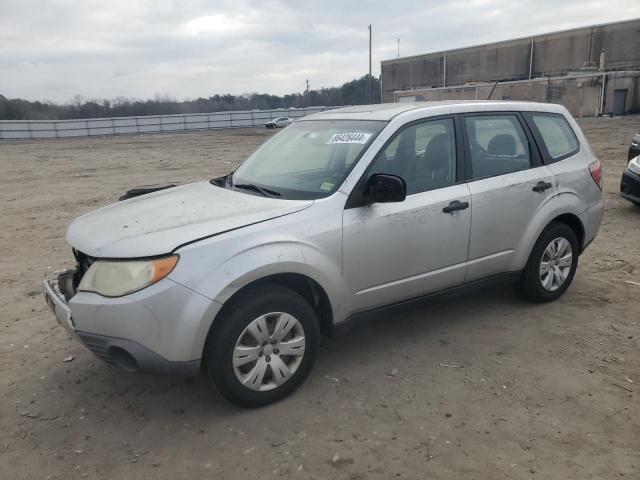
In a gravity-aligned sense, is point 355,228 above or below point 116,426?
above

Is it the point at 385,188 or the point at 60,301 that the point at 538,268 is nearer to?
the point at 385,188

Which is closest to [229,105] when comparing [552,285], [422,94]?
[422,94]

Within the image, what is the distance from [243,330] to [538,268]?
2.77 m

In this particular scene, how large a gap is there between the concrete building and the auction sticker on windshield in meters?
31.0

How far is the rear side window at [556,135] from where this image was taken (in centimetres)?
451

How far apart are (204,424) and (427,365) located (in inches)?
62.1

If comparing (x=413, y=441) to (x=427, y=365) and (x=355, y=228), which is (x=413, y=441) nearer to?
(x=427, y=365)

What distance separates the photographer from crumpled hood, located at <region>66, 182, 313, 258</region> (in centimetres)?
292

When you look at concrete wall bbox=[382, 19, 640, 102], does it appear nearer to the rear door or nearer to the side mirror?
the rear door

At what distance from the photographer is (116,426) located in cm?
309

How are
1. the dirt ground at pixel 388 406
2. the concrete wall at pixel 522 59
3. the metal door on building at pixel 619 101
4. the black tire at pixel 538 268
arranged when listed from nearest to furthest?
the dirt ground at pixel 388 406 → the black tire at pixel 538 268 → the metal door on building at pixel 619 101 → the concrete wall at pixel 522 59

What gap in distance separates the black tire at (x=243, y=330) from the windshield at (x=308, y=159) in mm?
729

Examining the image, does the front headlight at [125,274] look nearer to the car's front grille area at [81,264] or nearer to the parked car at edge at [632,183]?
the car's front grille area at [81,264]

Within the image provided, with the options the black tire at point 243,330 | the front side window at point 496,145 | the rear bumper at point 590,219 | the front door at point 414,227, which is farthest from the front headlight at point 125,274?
the rear bumper at point 590,219
